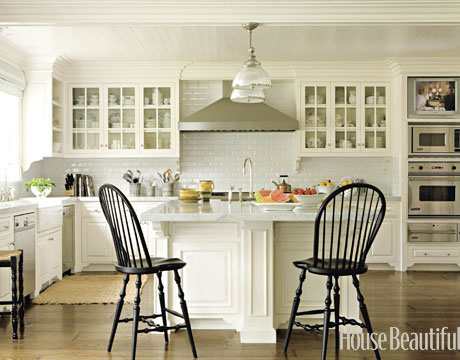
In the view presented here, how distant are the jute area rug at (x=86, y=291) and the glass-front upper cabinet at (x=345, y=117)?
2835 millimetres

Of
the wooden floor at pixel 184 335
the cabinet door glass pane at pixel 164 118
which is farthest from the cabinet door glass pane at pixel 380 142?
the cabinet door glass pane at pixel 164 118

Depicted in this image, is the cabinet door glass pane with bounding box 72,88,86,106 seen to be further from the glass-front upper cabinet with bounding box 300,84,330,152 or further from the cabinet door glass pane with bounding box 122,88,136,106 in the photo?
the glass-front upper cabinet with bounding box 300,84,330,152

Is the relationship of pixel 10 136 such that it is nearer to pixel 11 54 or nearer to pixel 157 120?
pixel 11 54

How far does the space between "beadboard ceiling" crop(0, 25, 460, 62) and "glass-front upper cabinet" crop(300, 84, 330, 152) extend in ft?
1.31

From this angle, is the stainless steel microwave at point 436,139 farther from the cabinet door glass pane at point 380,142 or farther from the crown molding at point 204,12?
the crown molding at point 204,12

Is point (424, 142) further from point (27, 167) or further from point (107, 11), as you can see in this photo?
point (27, 167)

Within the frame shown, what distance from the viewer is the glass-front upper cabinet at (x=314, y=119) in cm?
622

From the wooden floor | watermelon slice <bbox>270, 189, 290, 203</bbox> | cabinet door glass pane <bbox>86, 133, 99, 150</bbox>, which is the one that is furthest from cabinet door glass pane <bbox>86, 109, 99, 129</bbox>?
watermelon slice <bbox>270, 189, 290, 203</bbox>

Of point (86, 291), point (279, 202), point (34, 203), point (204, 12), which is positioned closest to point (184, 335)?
point (279, 202)

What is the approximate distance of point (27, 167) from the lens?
5.77 metres

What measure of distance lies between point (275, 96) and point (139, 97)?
172 centimetres

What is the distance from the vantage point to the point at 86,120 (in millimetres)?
6188

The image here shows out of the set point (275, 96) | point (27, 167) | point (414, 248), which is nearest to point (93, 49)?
point (27, 167)

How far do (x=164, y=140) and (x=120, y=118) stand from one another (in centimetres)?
60
